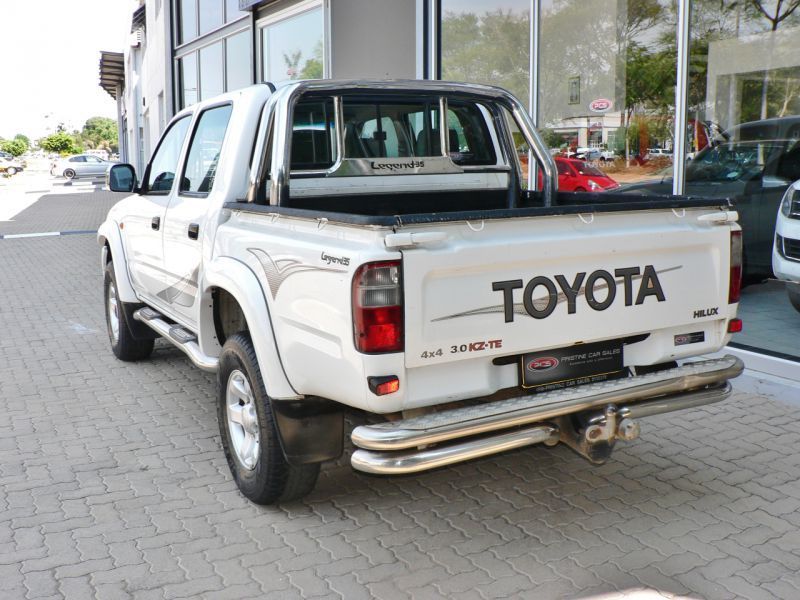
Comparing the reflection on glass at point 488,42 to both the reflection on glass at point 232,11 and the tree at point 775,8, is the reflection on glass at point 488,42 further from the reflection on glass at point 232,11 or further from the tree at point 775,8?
the reflection on glass at point 232,11

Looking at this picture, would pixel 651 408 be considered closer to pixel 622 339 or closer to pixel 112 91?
pixel 622 339

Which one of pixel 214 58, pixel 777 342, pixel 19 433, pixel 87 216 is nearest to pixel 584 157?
pixel 777 342

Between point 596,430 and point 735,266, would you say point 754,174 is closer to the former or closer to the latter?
point 735,266

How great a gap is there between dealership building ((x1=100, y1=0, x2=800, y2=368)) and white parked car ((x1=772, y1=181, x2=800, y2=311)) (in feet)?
0.52

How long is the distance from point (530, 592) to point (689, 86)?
519 centimetres

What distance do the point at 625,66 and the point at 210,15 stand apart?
36.9 ft

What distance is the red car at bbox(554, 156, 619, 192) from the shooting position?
824cm

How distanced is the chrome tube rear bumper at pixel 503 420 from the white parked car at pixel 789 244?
326cm

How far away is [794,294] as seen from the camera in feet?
22.2

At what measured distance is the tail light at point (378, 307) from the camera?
3.16 m

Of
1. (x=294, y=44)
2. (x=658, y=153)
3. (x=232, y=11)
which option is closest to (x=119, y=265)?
(x=658, y=153)

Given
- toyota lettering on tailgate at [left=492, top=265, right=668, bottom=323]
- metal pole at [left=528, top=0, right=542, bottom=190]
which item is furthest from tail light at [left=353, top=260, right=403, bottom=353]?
metal pole at [left=528, top=0, right=542, bottom=190]

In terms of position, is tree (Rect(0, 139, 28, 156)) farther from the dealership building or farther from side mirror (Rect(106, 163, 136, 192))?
side mirror (Rect(106, 163, 136, 192))

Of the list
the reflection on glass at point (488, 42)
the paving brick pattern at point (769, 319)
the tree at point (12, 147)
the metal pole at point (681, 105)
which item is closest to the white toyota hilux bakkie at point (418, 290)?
the paving brick pattern at point (769, 319)
